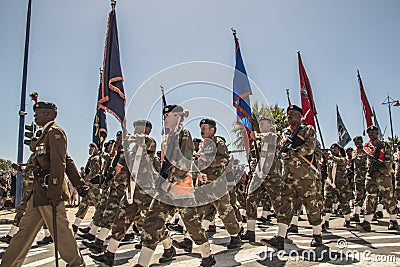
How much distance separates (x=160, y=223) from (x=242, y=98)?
4.85 meters

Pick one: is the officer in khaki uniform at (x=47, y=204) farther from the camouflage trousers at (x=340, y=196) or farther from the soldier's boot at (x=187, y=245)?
the camouflage trousers at (x=340, y=196)

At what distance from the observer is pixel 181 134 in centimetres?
468

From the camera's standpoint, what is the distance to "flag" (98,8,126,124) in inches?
297

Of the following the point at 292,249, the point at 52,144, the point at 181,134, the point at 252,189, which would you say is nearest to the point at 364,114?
the point at 252,189

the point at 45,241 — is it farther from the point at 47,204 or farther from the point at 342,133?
the point at 342,133

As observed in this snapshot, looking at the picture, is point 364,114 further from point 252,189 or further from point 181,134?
point 181,134

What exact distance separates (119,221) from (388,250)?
3.89 meters

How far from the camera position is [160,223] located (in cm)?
438

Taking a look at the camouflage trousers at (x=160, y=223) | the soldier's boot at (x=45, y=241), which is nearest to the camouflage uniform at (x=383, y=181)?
the camouflage trousers at (x=160, y=223)

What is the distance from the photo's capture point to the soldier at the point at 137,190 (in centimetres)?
511

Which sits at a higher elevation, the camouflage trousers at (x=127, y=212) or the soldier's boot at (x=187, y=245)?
the camouflage trousers at (x=127, y=212)

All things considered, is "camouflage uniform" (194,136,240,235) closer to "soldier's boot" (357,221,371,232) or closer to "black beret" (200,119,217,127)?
"black beret" (200,119,217,127)

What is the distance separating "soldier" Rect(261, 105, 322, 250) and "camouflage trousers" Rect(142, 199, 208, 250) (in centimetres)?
168

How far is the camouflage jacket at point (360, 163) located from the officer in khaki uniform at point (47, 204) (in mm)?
7296
